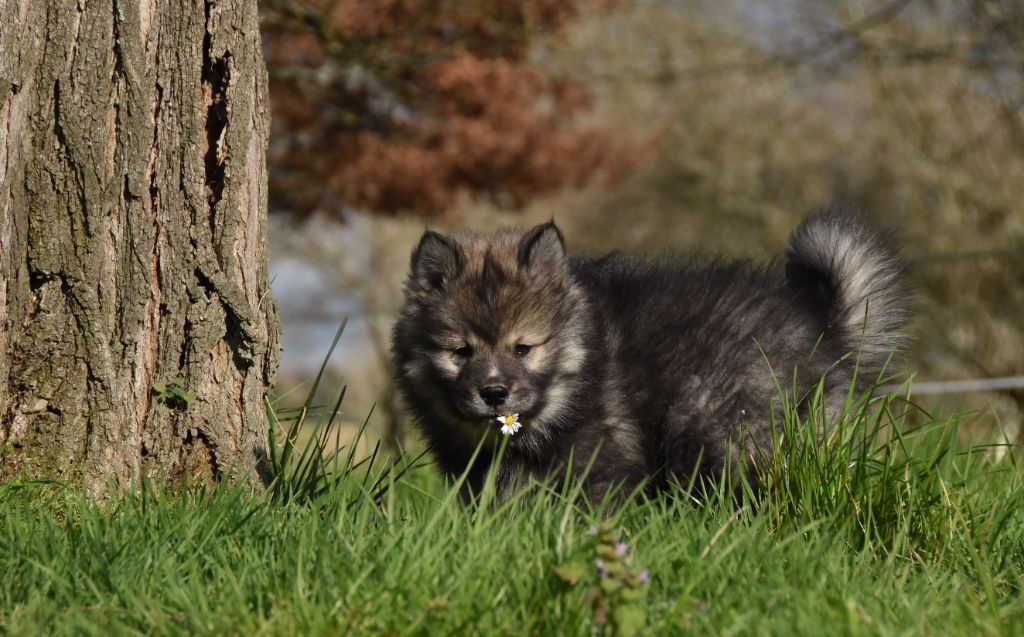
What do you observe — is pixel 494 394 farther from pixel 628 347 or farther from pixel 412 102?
pixel 412 102

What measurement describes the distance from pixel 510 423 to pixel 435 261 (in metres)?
0.78

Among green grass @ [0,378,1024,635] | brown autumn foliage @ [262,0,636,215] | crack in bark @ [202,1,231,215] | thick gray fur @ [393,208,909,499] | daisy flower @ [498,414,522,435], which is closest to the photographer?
green grass @ [0,378,1024,635]

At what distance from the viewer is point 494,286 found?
14.3 feet

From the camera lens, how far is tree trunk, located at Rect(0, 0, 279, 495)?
3.51 metres

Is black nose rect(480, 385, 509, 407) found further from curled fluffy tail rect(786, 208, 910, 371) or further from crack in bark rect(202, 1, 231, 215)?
curled fluffy tail rect(786, 208, 910, 371)

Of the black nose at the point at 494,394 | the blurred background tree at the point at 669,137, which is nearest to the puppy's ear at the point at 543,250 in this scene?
the black nose at the point at 494,394

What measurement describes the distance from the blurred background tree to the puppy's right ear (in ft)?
7.06

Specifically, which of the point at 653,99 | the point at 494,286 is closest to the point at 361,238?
the point at 653,99

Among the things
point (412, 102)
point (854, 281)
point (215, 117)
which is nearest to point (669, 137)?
point (412, 102)

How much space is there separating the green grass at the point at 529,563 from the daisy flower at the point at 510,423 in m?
0.65

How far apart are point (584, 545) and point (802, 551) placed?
683 mm

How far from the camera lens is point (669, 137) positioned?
20547mm

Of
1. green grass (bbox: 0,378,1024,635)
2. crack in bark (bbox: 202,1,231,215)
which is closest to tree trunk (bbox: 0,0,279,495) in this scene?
crack in bark (bbox: 202,1,231,215)

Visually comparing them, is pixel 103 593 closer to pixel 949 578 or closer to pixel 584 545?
pixel 584 545
